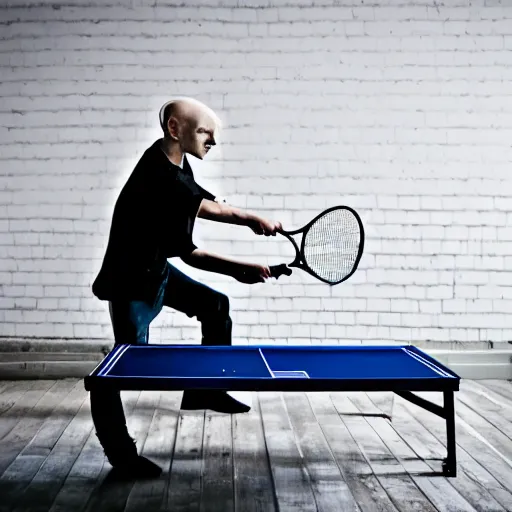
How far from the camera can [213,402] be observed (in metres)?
4.12

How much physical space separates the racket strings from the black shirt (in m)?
0.83

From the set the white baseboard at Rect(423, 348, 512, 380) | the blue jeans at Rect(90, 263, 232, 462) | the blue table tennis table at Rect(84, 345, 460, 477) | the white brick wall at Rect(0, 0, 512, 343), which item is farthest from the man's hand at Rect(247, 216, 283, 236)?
the white baseboard at Rect(423, 348, 512, 380)

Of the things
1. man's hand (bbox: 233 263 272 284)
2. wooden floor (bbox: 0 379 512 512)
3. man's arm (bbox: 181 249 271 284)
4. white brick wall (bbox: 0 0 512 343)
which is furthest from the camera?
white brick wall (bbox: 0 0 512 343)

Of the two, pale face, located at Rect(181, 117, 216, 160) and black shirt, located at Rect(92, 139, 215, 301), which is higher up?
pale face, located at Rect(181, 117, 216, 160)

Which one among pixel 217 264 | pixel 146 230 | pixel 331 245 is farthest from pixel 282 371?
pixel 217 264

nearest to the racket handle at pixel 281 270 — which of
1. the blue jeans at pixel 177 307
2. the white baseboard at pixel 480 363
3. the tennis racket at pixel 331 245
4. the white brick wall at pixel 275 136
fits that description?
the tennis racket at pixel 331 245

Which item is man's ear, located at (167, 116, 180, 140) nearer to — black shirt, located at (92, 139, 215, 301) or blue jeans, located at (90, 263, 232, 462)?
black shirt, located at (92, 139, 215, 301)

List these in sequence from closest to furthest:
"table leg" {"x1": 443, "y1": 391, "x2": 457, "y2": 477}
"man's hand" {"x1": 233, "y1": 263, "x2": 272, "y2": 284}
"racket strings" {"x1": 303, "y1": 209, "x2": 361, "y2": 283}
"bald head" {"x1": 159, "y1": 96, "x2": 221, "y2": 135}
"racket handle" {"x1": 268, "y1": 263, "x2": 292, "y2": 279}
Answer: "table leg" {"x1": 443, "y1": 391, "x2": 457, "y2": 477} → "racket handle" {"x1": 268, "y1": 263, "x2": 292, "y2": 279} → "racket strings" {"x1": 303, "y1": 209, "x2": 361, "y2": 283} → "man's hand" {"x1": 233, "y1": 263, "x2": 272, "y2": 284} → "bald head" {"x1": 159, "y1": 96, "x2": 221, "y2": 135}

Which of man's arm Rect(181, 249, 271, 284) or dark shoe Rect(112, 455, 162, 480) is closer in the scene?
dark shoe Rect(112, 455, 162, 480)

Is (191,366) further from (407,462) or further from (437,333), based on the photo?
(437,333)

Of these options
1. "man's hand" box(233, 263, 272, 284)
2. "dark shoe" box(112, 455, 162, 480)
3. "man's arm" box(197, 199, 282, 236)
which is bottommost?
"dark shoe" box(112, 455, 162, 480)

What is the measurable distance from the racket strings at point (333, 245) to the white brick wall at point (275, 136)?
920 millimetres

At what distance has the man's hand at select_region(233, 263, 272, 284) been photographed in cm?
430

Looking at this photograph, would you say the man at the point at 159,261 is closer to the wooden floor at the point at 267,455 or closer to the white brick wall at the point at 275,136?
the wooden floor at the point at 267,455
